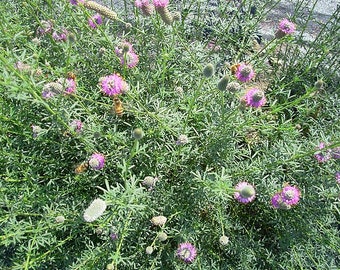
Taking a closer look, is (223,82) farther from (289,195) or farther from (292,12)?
(292,12)

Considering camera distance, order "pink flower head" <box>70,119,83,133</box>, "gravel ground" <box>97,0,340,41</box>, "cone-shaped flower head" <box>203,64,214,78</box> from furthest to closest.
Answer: "gravel ground" <box>97,0,340,41</box> → "pink flower head" <box>70,119,83,133</box> → "cone-shaped flower head" <box>203,64,214,78</box>

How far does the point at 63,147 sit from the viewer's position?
7.97 ft

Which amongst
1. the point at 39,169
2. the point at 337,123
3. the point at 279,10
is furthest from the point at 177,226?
the point at 279,10

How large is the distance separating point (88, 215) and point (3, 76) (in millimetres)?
805

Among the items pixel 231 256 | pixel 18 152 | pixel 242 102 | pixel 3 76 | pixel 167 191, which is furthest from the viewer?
pixel 231 256

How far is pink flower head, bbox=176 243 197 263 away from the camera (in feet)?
7.47

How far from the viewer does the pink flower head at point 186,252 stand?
2.28 m

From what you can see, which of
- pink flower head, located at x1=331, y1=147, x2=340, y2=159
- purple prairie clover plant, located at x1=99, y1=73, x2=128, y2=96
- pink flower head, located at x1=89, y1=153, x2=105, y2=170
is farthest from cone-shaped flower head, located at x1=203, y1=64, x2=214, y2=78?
pink flower head, located at x1=331, y1=147, x2=340, y2=159

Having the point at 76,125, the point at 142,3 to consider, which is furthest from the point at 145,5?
the point at 76,125

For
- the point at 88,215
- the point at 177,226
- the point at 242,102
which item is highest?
the point at 242,102

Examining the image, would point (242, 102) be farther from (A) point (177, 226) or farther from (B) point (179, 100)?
(A) point (177, 226)

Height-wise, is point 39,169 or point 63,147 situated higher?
point 63,147

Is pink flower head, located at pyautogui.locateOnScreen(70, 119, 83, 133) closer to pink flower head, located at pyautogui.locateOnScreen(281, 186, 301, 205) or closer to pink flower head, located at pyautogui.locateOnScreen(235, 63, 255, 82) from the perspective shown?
pink flower head, located at pyautogui.locateOnScreen(235, 63, 255, 82)

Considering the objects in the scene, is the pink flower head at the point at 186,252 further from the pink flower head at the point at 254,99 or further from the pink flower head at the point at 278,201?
the pink flower head at the point at 254,99
